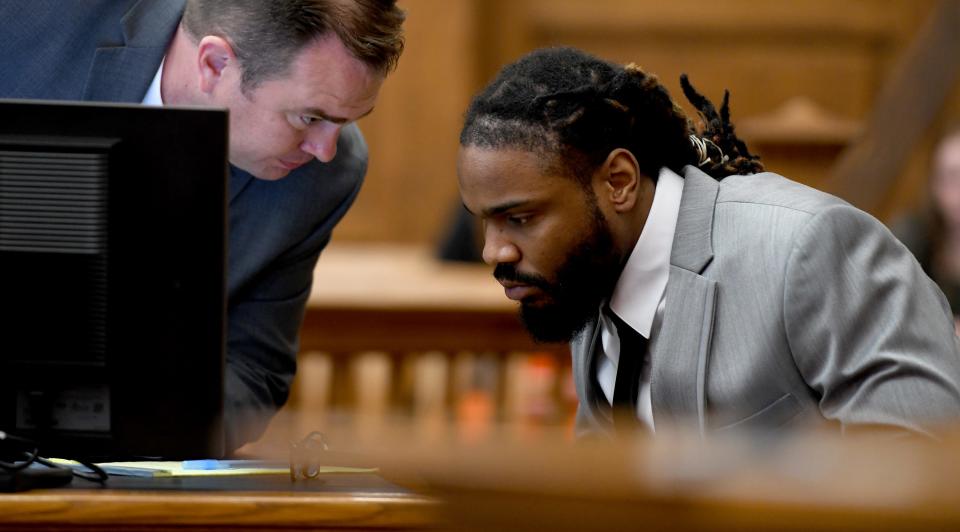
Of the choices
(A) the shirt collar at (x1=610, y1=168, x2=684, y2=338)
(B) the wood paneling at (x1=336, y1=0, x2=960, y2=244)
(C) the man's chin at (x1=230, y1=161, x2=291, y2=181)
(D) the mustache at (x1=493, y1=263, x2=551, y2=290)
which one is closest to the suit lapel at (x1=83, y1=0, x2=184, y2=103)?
(C) the man's chin at (x1=230, y1=161, x2=291, y2=181)

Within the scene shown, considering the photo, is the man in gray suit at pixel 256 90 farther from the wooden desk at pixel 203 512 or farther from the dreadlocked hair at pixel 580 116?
the wooden desk at pixel 203 512

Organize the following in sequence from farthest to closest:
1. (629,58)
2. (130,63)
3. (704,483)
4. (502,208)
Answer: (629,58)
(130,63)
(502,208)
(704,483)

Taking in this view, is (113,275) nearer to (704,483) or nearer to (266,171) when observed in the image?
(266,171)

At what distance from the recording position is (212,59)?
1.77 metres

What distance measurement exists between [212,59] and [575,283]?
2.00 feet

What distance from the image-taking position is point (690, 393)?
1.60 metres

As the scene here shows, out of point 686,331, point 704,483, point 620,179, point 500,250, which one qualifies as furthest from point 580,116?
point 704,483

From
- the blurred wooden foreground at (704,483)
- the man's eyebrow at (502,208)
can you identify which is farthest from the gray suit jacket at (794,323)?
the blurred wooden foreground at (704,483)

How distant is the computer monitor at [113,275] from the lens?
123cm

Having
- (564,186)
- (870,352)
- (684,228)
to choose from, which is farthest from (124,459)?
(870,352)

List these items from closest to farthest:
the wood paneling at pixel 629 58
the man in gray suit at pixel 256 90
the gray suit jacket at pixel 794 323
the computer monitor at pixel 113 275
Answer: the computer monitor at pixel 113 275 < the gray suit jacket at pixel 794 323 < the man in gray suit at pixel 256 90 < the wood paneling at pixel 629 58

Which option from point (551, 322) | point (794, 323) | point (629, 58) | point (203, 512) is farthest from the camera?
point (629, 58)

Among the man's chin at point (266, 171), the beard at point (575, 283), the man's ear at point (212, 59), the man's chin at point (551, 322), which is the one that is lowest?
the man's chin at point (551, 322)

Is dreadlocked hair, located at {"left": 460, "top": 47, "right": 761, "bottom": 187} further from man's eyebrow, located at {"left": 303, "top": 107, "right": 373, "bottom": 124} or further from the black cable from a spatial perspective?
the black cable
